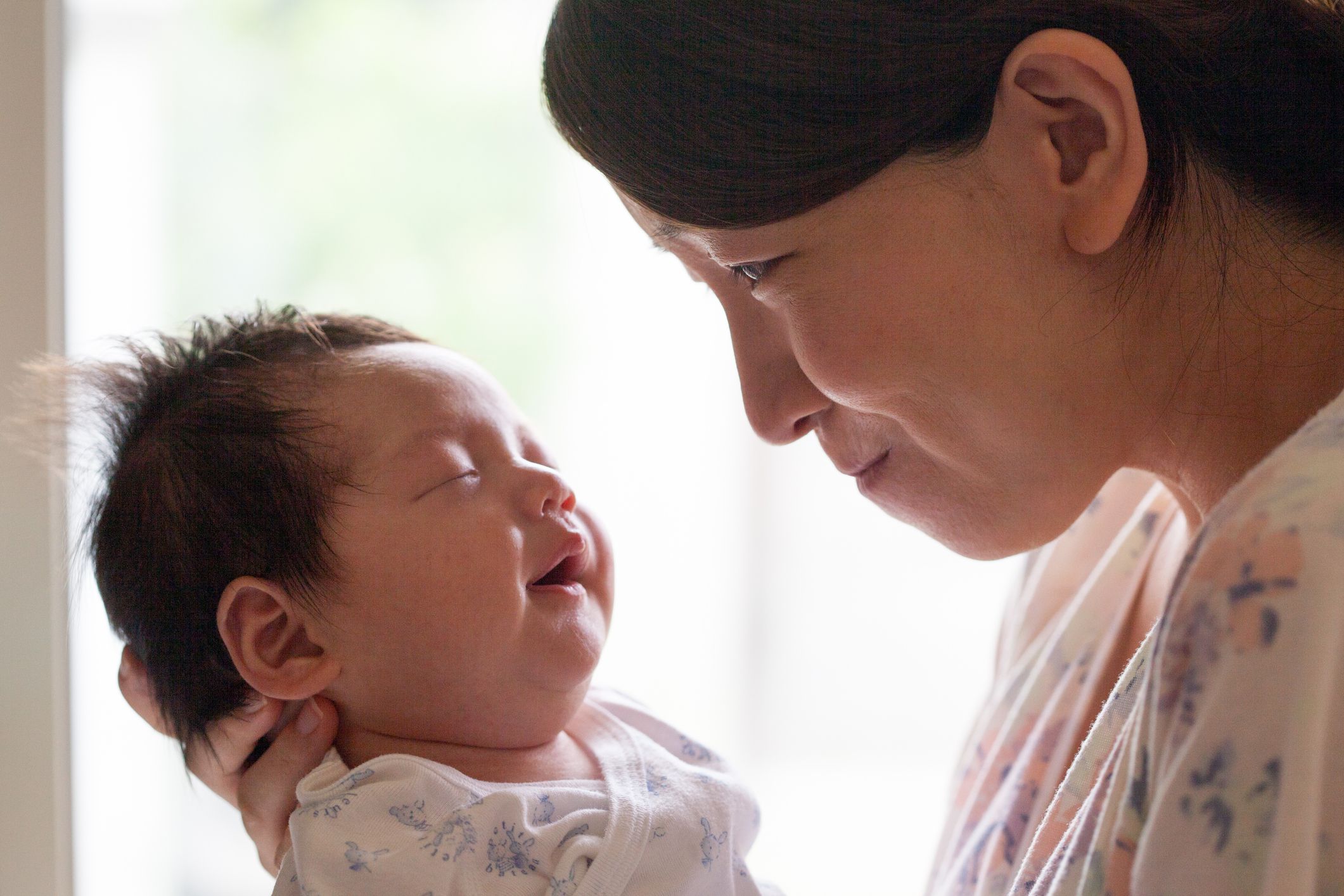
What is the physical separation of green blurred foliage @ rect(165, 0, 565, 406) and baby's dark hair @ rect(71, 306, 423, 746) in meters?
1.27

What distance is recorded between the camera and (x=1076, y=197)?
0.83 m

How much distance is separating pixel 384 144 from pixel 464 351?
489mm

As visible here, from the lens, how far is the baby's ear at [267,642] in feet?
3.42

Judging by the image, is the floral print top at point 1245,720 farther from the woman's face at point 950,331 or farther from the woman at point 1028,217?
the woman's face at point 950,331

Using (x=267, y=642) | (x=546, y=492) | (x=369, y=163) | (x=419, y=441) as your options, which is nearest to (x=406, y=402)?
(x=419, y=441)

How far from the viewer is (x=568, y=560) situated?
1.17 meters

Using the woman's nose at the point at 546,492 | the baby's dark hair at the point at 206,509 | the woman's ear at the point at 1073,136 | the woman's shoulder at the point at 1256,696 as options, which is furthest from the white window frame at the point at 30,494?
the woman's shoulder at the point at 1256,696

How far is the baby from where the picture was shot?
1012 millimetres

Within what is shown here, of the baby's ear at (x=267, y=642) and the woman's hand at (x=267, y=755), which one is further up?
the baby's ear at (x=267, y=642)

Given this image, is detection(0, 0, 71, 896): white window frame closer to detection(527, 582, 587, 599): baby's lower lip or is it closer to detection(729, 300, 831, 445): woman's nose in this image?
detection(527, 582, 587, 599): baby's lower lip

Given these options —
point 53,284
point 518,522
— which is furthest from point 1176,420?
point 53,284

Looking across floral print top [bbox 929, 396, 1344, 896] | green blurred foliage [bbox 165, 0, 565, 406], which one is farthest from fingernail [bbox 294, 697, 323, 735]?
green blurred foliage [bbox 165, 0, 565, 406]

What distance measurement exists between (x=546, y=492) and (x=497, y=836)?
0.34 metres

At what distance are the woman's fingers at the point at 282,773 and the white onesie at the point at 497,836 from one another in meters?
0.03
